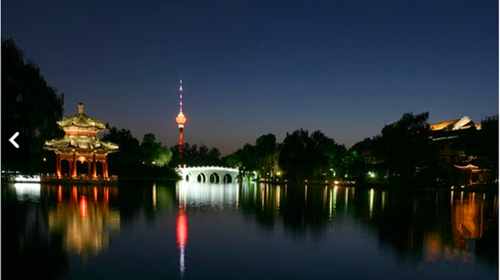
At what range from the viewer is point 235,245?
1330cm

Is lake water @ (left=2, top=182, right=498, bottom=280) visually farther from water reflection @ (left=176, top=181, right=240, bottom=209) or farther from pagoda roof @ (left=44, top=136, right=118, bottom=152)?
pagoda roof @ (left=44, top=136, right=118, bottom=152)

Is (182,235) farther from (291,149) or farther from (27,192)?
(291,149)

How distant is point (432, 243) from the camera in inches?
534

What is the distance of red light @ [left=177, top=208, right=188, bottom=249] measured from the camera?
1339cm

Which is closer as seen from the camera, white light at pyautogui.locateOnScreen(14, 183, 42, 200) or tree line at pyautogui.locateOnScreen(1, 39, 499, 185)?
tree line at pyautogui.locateOnScreen(1, 39, 499, 185)

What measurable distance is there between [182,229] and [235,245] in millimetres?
3120

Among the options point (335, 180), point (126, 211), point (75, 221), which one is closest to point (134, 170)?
point (335, 180)

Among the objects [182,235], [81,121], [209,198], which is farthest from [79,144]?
[182,235]

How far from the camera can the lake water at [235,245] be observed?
32.7 ft

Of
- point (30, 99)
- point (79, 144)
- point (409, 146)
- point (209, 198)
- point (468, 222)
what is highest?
point (30, 99)

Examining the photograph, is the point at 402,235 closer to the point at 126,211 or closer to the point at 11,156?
the point at 126,211

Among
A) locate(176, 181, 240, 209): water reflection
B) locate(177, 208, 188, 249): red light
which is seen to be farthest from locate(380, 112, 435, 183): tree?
locate(177, 208, 188, 249): red light

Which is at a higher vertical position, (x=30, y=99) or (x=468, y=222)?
(x=30, y=99)

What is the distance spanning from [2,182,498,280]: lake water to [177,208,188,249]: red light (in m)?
0.03
